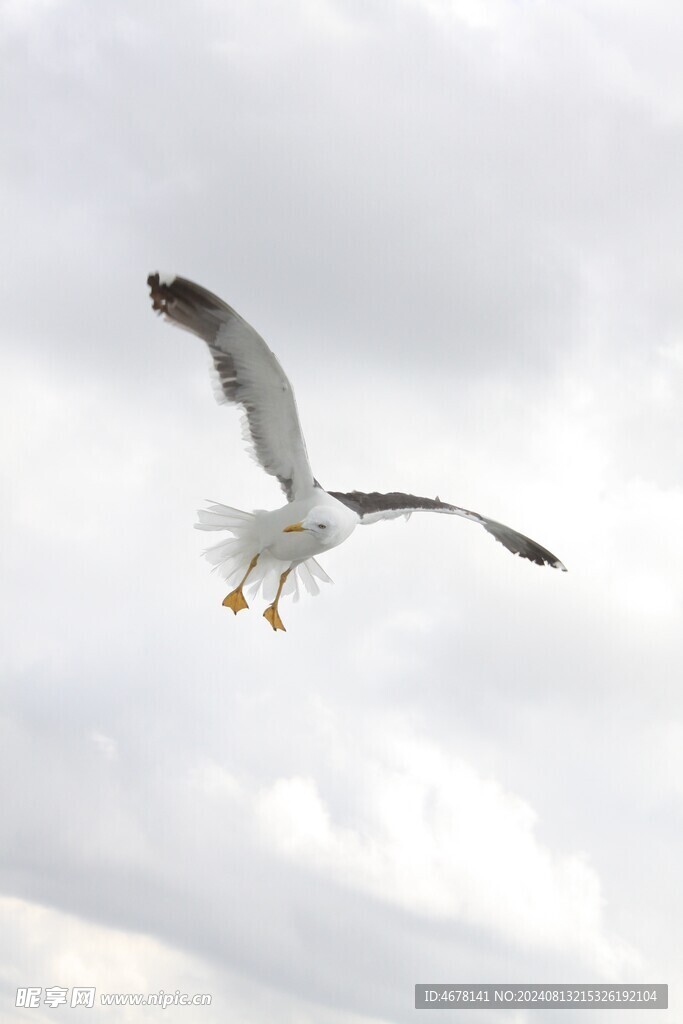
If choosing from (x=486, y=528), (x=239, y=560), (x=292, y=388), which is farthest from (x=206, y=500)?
(x=486, y=528)

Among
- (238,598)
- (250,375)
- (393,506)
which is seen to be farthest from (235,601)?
(250,375)

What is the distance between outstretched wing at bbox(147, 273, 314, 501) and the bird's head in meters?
1.47

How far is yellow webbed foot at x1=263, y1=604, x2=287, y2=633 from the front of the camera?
21997 mm

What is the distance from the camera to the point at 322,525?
19.2 metres

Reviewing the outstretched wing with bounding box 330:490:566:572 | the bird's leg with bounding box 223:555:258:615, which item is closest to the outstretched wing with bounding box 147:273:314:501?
the outstretched wing with bounding box 330:490:566:572

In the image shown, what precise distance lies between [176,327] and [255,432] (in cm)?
207

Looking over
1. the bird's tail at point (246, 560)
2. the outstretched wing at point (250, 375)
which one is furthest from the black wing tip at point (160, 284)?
the bird's tail at point (246, 560)

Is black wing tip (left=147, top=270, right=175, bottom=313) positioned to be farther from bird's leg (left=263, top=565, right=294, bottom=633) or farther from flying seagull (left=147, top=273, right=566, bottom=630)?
bird's leg (left=263, top=565, right=294, bottom=633)

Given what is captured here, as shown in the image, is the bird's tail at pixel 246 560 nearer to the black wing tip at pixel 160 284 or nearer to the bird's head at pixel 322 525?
the bird's head at pixel 322 525

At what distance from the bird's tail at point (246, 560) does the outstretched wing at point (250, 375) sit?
37.1 inches

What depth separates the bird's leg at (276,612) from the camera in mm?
22000

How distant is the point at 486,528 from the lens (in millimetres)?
24844

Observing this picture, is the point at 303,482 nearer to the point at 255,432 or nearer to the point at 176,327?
the point at 255,432

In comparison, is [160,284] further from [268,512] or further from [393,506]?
[393,506]
